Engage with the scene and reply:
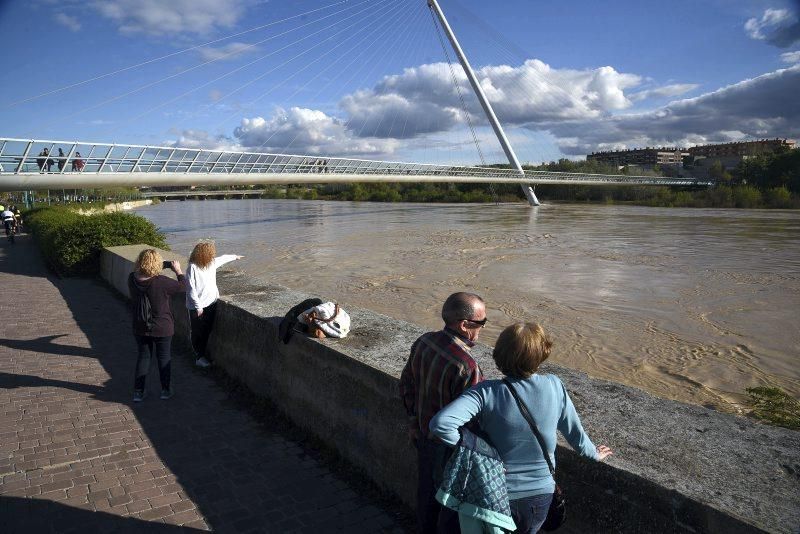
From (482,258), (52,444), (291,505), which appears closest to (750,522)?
(291,505)

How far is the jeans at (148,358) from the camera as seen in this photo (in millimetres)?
4004

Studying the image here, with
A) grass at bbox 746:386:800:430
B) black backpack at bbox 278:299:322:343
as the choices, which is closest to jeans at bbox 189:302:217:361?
black backpack at bbox 278:299:322:343

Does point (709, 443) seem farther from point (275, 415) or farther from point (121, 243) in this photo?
point (121, 243)

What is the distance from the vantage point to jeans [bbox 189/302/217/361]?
4578 mm

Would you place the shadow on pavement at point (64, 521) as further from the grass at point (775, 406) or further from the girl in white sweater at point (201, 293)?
the grass at point (775, 406)

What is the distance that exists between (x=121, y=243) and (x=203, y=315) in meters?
6.76

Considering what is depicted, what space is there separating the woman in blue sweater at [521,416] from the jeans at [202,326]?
11.3 feet

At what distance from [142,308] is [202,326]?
2.32ft

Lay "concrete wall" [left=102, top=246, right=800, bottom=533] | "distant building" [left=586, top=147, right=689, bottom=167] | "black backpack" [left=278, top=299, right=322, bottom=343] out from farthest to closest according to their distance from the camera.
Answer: "distant building" [left=586, top=147, right=689, bottom=167], "black backpack" [left=278, top=299, right=322, bottom=343], "concrete wall" [left=102, top=246, right=800, bottom=533]

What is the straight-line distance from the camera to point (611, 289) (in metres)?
11.0

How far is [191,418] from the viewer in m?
3.77

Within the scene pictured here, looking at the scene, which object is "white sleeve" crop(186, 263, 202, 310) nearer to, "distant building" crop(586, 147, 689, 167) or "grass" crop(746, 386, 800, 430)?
"grass" crop(746, 386, 800, 430)

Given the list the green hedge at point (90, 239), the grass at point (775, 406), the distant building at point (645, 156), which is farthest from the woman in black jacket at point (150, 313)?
the distant building at point (645, 156)

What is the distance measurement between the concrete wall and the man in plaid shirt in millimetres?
466
